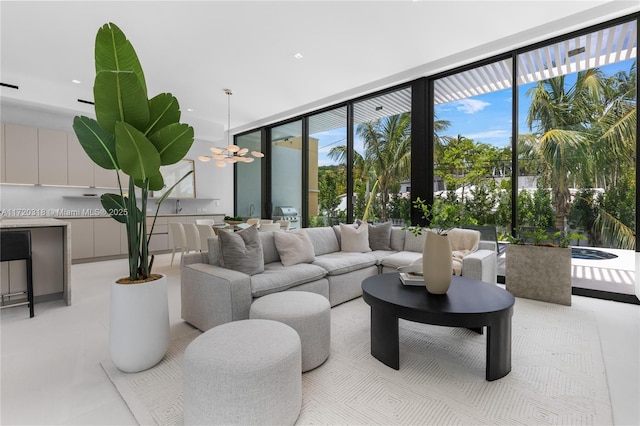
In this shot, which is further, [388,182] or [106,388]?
[388,182]

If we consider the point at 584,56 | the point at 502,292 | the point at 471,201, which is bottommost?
the point at 502,292

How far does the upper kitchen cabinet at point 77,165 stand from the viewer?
5.63m

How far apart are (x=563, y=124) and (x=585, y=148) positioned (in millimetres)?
374

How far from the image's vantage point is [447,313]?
1750 mm

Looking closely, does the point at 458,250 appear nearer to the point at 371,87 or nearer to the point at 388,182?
the point at 388,182

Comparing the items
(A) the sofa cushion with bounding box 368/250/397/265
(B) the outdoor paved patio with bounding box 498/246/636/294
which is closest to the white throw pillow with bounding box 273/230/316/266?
(A) the sofa cushion with bounding box 368/250/397/265

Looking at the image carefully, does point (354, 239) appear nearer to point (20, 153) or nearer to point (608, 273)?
point (608, 273)

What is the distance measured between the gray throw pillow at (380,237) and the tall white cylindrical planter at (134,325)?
2.87 metres

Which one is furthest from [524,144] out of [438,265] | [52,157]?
[52,157]

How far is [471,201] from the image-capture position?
419 centimetres

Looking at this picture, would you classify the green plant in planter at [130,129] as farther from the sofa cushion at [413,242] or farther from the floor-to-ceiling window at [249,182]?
the floor-to-ceiling window at [249,182]

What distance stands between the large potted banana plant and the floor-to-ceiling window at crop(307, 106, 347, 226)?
405 cm

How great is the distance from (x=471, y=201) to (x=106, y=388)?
4348mm

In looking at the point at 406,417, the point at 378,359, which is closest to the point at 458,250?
the point at 378,359
